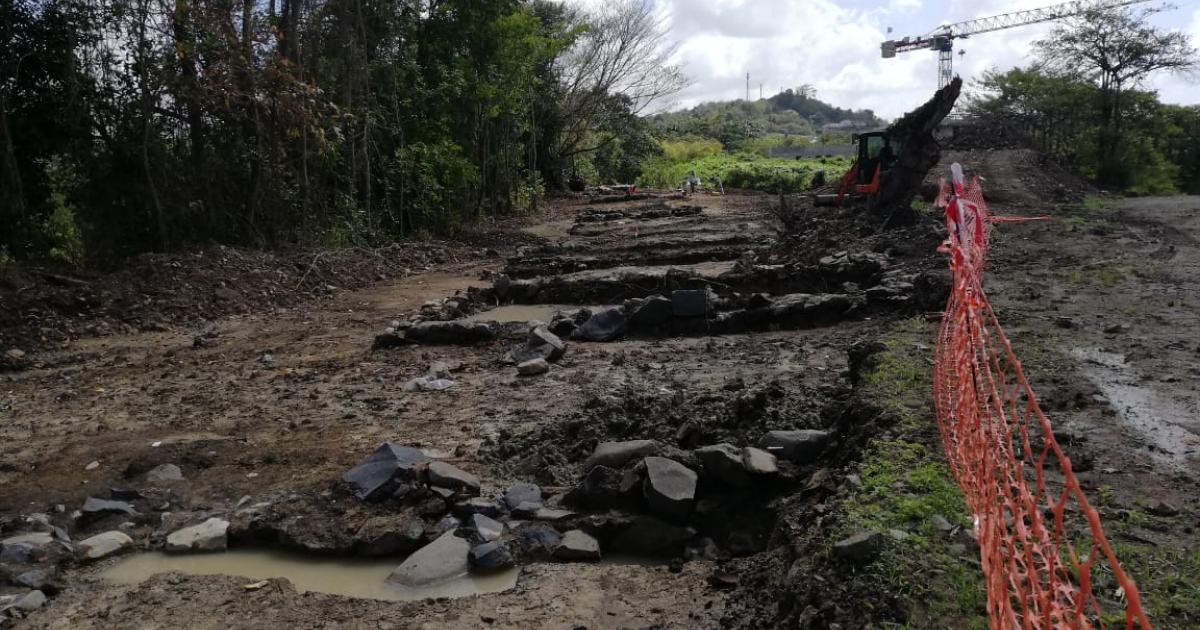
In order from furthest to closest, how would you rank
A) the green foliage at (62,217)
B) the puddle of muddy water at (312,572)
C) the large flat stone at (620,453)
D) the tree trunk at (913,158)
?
the tree trunk at (913,158) → the green foliage at (62,217) → the large flat stone at (620,453) → the puddle of muddy water at (312,572)

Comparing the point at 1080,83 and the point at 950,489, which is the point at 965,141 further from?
the point at 950,489

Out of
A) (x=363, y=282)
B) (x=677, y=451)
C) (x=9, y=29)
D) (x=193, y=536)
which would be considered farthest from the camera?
(x=363, y=282)

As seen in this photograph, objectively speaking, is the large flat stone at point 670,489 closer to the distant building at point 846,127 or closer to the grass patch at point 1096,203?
the grass patch at point 1096,203

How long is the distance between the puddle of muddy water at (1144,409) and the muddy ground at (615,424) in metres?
0.02

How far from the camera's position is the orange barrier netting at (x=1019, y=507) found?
1.97 meters

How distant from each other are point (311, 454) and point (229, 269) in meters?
6.35

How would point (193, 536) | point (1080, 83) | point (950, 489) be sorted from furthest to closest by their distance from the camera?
1. point (1080, 83)
2. point (193, 536)
3. point (950, 489)

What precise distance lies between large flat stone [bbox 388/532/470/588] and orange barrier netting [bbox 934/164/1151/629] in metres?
2.28

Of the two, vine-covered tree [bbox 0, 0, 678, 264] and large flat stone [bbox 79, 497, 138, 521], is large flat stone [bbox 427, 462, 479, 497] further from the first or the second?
vine-covered tree [bbox 0, 0, 678, 264]

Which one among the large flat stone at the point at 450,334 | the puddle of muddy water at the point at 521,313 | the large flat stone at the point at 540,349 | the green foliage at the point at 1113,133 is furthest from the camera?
the green foliage at the point at 1113,133

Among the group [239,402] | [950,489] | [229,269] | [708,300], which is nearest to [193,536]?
[239,402]

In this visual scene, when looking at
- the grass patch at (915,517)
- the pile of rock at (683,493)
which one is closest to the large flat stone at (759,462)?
the pile of rock at (683,493)

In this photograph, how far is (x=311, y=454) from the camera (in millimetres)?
5332

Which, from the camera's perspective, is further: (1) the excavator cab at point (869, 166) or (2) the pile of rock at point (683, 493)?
(1) the excavator cab at point (869, 166)
